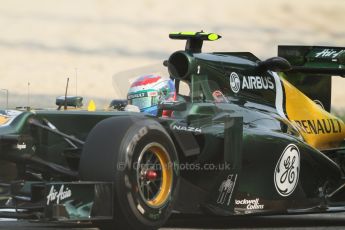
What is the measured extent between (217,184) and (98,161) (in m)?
1.58

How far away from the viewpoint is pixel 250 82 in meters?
8.56

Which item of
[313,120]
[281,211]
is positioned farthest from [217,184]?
[313,120]

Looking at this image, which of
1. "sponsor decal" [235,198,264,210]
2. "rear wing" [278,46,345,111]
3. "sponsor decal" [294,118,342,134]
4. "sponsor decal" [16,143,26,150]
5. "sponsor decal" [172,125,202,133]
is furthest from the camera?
"rear wing" [278,46,345,111]

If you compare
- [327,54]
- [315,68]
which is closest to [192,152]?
[315,68]

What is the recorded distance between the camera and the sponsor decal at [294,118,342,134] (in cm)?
903

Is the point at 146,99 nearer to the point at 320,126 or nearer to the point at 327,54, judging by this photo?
the point at 320,126

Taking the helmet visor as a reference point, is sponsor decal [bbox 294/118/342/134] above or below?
below

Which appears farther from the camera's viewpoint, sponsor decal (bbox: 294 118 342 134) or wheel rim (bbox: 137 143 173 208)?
sponsor decal (bbox: 294 118 342 134)

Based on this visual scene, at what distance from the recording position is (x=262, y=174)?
753 centimetres

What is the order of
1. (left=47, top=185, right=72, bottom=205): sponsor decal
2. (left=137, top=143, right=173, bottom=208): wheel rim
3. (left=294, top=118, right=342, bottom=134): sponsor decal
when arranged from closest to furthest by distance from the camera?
1. (left=47, top=185, right=72, bottom=205): sponsor decal
2. (left=137, top=143, right=173, bottom=208): wheel rim
3. (left=294, top=118, right=342, bottom=134): sponsor decal

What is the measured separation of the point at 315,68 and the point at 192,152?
12.0 feet

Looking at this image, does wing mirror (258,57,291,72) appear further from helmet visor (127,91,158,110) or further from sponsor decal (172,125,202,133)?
sponsor decal (172,125,202,133)

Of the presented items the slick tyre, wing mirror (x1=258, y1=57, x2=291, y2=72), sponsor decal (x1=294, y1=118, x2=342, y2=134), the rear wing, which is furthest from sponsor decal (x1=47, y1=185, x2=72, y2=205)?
the rear wing

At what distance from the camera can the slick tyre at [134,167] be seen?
5828 millimetres
